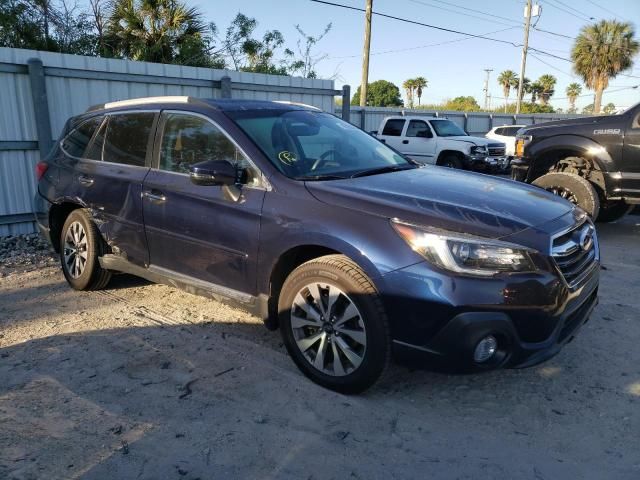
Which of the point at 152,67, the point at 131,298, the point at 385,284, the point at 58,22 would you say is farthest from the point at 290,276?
the point at 58,22

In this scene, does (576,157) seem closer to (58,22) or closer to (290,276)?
(290,276)

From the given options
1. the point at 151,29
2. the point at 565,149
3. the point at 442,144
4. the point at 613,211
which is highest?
the point at 151,29

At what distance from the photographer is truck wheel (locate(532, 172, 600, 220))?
693cm

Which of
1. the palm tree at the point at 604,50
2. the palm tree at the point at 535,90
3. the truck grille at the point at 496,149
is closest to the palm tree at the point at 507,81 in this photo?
the palm tree at the point at 535,90

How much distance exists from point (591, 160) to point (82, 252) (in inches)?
247

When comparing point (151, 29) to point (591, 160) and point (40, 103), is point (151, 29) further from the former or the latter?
point (591, 160)

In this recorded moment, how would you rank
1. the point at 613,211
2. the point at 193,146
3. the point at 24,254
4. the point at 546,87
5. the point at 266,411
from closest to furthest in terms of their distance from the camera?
the point at 266,411 → the point at 193,146 → the point at 24,254 → the point at 613,211 → the point at 546,87

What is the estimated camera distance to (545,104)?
215 ft

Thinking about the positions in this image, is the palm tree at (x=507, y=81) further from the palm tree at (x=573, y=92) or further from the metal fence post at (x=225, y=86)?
the metal fence post at (x=225, y=86)

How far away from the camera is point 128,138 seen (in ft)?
15.0

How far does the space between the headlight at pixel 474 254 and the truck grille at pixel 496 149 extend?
12.5 m

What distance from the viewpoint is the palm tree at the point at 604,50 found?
35438 mm

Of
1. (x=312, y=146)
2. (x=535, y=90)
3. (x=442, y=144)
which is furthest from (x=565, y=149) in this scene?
(x=535, y=90)

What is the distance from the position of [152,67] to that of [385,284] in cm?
688
